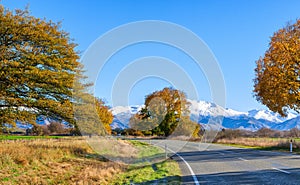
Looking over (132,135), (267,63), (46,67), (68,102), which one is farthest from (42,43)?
(132,135)

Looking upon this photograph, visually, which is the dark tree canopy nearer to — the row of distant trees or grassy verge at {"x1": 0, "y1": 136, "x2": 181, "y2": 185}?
the row of distant trees

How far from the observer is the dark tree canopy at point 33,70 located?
1598cm

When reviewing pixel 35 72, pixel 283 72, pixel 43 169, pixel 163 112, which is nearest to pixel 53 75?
pixel 35 72

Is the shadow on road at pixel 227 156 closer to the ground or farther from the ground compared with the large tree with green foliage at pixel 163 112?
closer to the ground

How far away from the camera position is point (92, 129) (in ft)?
78.2

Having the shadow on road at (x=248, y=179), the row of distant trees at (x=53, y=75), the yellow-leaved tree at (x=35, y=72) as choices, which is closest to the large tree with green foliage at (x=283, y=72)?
the row of distant trees at (x=53, y=75)

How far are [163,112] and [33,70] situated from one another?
3079 cm

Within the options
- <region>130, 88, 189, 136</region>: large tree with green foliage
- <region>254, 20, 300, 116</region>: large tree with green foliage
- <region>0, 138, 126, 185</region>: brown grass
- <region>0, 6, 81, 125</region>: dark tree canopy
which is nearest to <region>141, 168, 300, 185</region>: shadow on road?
<region>0, 138, 126, 185</region>: brown grass

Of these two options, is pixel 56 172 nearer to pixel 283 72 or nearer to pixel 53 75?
pixel 53 75

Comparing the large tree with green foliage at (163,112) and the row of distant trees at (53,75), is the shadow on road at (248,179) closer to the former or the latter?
the row of distant trees at (53,75)

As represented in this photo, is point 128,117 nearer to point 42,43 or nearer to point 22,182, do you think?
point 42,43

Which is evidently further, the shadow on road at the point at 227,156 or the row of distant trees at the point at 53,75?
→ the shadow on road at the point at 227,156

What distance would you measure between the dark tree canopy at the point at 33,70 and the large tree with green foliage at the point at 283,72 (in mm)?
15150

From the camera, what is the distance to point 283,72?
73.0 feet
